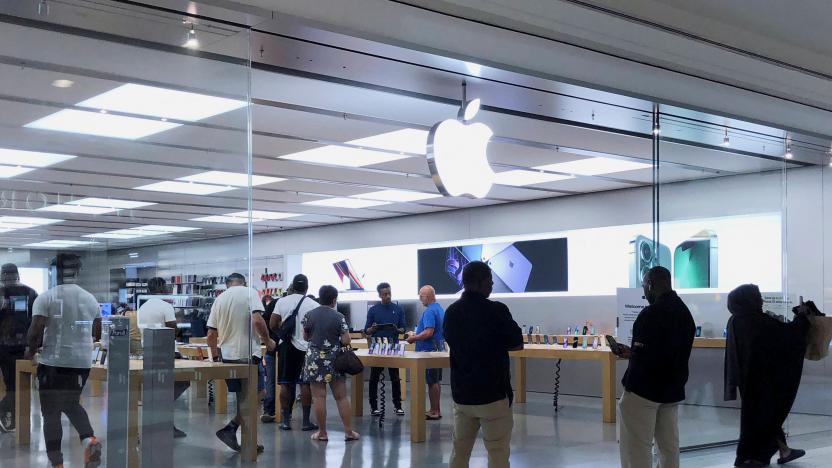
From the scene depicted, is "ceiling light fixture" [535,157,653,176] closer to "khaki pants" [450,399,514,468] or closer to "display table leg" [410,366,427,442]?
"display table leg" [410,366,427,442]

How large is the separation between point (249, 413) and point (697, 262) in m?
4.12

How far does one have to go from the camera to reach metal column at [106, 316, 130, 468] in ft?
16.5

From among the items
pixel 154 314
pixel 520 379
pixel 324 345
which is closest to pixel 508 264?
pixel 520 379

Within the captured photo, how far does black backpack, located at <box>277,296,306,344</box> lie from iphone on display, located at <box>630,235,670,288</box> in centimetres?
335

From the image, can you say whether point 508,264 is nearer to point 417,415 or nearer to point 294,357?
point 294,357

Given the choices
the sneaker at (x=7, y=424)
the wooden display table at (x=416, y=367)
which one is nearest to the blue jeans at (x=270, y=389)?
the wooden display table at (x=416, y=367)

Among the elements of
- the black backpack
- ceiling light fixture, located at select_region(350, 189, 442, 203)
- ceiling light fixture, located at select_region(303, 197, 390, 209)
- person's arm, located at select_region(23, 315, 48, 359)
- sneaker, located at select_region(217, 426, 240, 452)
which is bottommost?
sneaker, located at select_region(217, 426, 240, 452)

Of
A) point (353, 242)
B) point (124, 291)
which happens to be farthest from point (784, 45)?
point (353, 242)

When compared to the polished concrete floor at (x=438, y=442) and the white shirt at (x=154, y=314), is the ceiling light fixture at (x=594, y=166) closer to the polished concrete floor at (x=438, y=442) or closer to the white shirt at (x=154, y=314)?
the polished concrete floor at (x=438, y=442)

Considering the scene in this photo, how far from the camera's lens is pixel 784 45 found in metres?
7.48

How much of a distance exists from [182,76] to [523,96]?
290 centimetres

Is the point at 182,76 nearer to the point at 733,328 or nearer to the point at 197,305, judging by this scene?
the point at 197,305

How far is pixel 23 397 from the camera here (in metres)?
4.84

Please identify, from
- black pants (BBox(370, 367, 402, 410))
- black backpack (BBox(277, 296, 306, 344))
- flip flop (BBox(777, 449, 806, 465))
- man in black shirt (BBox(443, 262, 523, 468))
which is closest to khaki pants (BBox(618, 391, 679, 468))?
man in black shirt (BBox(443, 262, 523, 468))
